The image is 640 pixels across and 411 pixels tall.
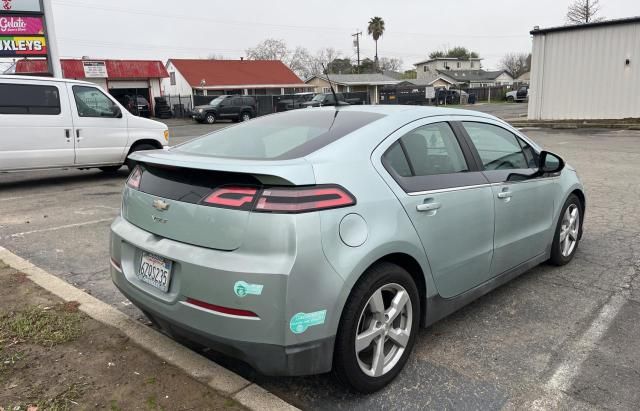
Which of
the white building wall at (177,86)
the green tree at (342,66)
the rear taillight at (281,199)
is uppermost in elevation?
the green tree at (342,66)

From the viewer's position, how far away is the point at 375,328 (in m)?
2.72

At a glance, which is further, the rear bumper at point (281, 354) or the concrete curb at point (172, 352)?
the concrete curb at point (172, 352)

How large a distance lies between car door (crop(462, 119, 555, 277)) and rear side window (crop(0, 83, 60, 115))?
7.79 m

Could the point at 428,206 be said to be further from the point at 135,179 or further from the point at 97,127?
the point at 97,127

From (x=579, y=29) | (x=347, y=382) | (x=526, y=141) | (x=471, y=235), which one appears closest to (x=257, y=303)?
(x=347, y=382)

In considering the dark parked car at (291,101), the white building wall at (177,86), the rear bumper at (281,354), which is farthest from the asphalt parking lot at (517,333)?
the white building wall at (177,86)

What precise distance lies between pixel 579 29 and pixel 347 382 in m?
22.8

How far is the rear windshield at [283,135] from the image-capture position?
288 cm

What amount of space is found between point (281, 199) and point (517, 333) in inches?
83.5

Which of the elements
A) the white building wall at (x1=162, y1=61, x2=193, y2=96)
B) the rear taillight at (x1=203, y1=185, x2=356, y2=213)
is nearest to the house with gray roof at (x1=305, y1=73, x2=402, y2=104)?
the white building wall at (x1=162, y1=61, x2=193, y2=96)

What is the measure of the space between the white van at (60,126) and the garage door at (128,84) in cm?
3435

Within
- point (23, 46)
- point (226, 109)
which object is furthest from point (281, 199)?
point (226, 109)

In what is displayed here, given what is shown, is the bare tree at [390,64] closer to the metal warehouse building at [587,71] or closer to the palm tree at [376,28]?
the palm tree at [376,28]

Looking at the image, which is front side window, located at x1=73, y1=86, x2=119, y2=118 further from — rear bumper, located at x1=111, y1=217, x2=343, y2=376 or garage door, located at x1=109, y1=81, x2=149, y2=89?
garage door, located at x1=109, y1=81, x2=149, y2=89
